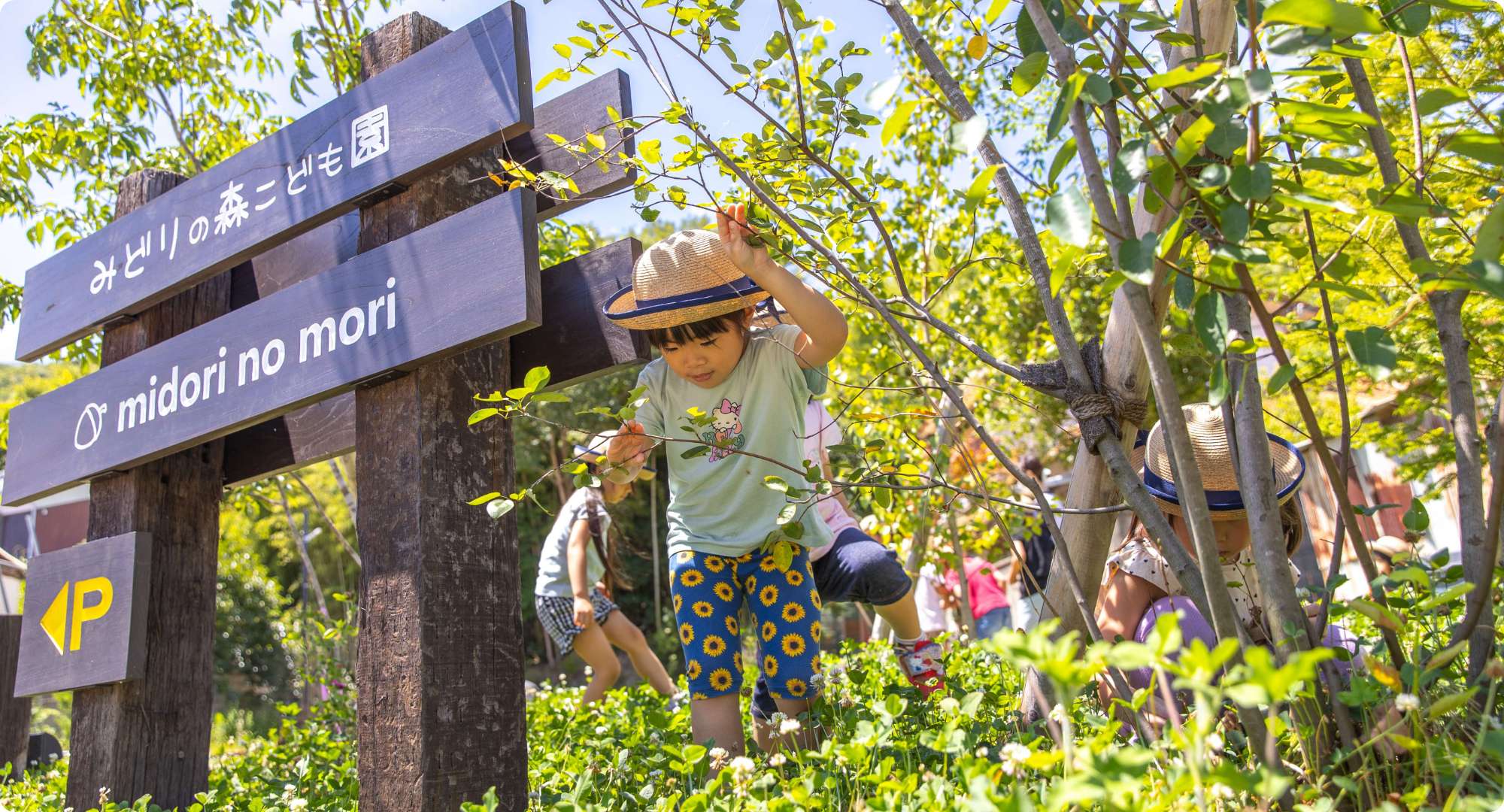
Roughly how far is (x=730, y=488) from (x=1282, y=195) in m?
1.70

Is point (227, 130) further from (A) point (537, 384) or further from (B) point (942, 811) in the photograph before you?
(B) point (942, 811)

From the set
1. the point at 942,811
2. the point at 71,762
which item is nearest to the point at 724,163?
the point at 942,811

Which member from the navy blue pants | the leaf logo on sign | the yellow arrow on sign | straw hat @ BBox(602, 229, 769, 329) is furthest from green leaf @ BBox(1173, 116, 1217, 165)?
the yellow arrow on sign

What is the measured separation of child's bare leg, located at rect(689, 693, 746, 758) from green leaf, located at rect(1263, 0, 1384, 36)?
198cm

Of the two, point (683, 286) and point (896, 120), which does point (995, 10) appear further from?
point (683, 286)

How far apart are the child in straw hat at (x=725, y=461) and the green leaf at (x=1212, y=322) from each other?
115 cm

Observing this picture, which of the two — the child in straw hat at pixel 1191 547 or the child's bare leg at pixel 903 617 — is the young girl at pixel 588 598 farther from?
the child in straw hat at pixel 1191 547

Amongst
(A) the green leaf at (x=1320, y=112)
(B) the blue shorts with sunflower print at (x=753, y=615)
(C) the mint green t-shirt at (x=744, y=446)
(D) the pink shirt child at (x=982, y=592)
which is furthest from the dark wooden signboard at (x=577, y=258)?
(D) the pink shirt child at (x=982, y=592)

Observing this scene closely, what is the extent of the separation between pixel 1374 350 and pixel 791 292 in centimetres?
127

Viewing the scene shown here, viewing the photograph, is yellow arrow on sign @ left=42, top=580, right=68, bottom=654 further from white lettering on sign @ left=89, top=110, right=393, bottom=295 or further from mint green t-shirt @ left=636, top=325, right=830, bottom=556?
mint green t-shirt @ left=636, top=325, right=830, bottom=556

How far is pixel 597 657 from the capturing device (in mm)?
5418

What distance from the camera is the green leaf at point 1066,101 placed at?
1.33 meters

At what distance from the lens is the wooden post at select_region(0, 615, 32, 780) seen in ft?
18.4

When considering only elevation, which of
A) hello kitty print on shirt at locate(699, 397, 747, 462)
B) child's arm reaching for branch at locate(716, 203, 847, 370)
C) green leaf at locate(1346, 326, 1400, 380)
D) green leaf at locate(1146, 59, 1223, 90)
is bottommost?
green leaf at locate(1346, 326, 1400, 380)
